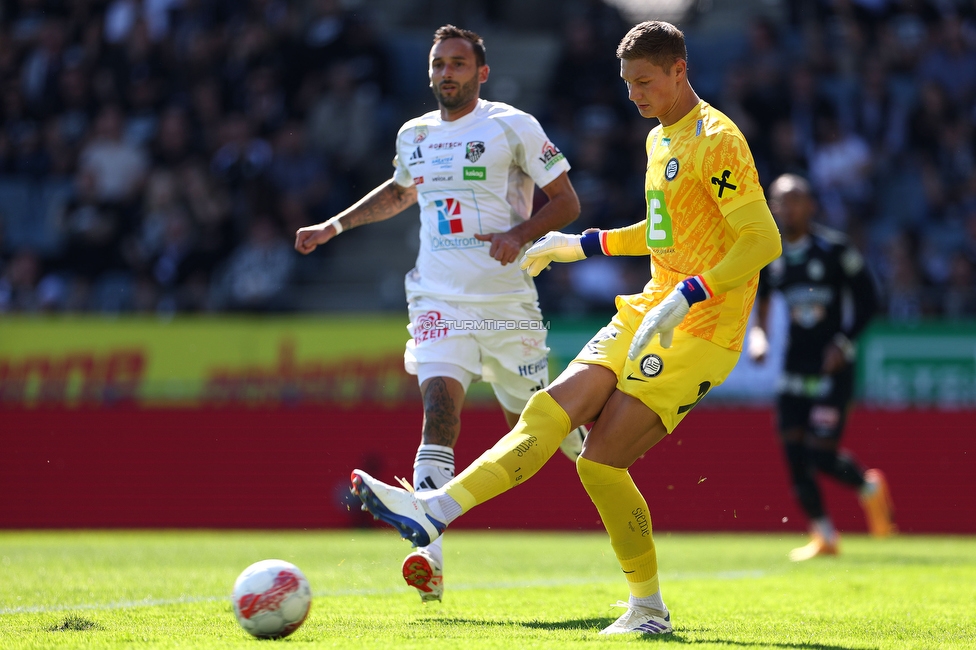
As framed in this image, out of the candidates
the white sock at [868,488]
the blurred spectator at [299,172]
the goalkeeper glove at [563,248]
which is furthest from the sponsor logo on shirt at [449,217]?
the blurred spectator at [299,172]

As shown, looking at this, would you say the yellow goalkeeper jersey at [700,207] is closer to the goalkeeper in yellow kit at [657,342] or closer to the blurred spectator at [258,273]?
the goalkeeper in yellow kit at [657,342]

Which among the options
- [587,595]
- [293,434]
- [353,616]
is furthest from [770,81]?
[353,616]

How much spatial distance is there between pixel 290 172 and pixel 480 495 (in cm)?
1207

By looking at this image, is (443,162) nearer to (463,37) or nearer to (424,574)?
(463,37)

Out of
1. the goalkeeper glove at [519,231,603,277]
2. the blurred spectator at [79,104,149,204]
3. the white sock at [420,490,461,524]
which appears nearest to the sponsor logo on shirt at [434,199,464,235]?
the goalkeeper glove at [519,231,603,277]

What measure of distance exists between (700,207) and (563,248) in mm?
753

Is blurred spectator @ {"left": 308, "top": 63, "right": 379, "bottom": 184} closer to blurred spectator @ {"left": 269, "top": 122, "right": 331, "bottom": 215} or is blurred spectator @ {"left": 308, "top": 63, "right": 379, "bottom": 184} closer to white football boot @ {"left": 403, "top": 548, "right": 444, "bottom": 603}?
blurred spectator @ {"left": 269, "top": 122, "right": 331, "bottom": 215}

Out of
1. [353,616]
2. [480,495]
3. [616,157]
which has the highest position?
[616,157]

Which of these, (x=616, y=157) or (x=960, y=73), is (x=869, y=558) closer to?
(x=616, y=157)

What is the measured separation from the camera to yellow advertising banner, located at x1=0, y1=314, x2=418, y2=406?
14.5 m

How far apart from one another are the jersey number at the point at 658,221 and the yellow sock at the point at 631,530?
3.29ft

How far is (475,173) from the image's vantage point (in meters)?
6.68

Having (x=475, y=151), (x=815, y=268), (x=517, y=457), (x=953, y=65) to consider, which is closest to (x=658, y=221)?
(x=517, y=457)

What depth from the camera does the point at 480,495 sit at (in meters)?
5.02
